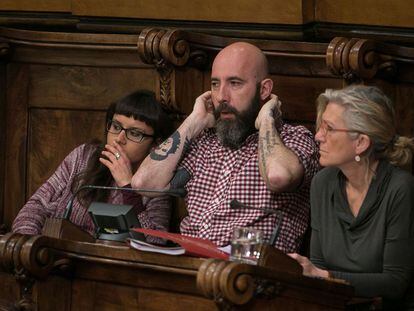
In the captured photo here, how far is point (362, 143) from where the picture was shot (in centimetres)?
380

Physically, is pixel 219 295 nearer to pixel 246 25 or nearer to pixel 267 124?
pixel 267 124

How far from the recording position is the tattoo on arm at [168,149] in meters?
4.42

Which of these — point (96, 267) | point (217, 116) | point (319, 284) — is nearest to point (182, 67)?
point (217, 116)

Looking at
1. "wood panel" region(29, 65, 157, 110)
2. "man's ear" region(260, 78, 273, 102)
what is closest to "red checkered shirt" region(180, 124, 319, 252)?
"man's ear" region(260, 78, 273, 102)

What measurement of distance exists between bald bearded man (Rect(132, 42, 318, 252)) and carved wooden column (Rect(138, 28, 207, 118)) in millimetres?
122

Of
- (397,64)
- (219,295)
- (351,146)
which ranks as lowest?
(219,295)

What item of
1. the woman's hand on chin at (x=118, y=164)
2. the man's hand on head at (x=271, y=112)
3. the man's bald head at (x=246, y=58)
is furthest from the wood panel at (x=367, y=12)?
the woman's hand on chin at (x=118, y=164)

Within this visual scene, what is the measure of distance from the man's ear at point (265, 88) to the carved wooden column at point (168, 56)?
300 millimetres

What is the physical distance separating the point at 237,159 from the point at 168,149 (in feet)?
0.90

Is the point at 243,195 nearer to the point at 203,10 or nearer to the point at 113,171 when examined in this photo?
the point at 113,171

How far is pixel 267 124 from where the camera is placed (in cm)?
416

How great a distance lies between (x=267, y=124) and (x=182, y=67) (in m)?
0.50

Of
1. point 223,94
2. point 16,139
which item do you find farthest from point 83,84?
point 223,94

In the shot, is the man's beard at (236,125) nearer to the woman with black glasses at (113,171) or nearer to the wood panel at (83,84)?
the woman with black glasses at (113,171)
